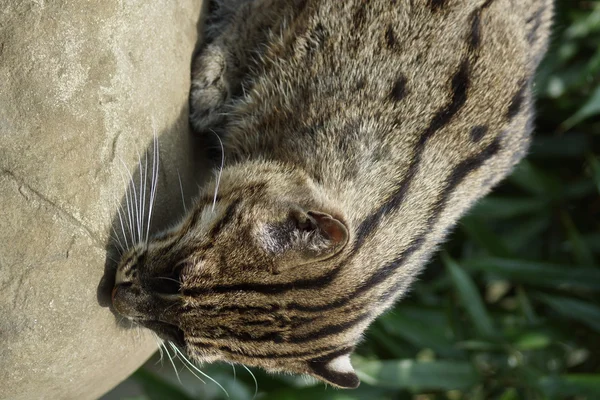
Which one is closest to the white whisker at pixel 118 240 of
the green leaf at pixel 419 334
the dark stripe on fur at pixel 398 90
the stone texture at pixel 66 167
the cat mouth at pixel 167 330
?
the stone texture at pixel 66 167

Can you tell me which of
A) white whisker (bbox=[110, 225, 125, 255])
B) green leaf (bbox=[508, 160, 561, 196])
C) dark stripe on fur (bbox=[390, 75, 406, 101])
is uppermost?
dark stripe on fur (bbox=[390, 75, 406, 101])

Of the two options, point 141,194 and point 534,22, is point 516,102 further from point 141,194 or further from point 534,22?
point 141,194

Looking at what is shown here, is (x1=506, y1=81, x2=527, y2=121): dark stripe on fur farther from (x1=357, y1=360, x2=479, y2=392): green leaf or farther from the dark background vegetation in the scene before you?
(x1=357, y1=360, x2=479, y2=392): green leaf

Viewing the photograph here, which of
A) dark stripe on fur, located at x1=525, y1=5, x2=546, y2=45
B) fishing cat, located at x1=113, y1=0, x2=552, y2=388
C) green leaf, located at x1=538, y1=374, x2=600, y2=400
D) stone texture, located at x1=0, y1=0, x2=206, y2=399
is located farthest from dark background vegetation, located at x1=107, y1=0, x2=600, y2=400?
stone texture, located at x1=0, y1=0, x2=206, y2=399

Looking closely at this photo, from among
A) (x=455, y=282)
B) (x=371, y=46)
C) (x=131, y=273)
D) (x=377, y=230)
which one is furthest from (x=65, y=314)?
(x=455, y=282)

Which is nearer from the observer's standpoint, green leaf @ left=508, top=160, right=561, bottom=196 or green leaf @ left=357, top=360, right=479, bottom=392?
green leaf @ left=357, top=360, right=479, bottom=392

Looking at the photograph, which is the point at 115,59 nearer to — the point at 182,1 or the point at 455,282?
the point at 182,1
